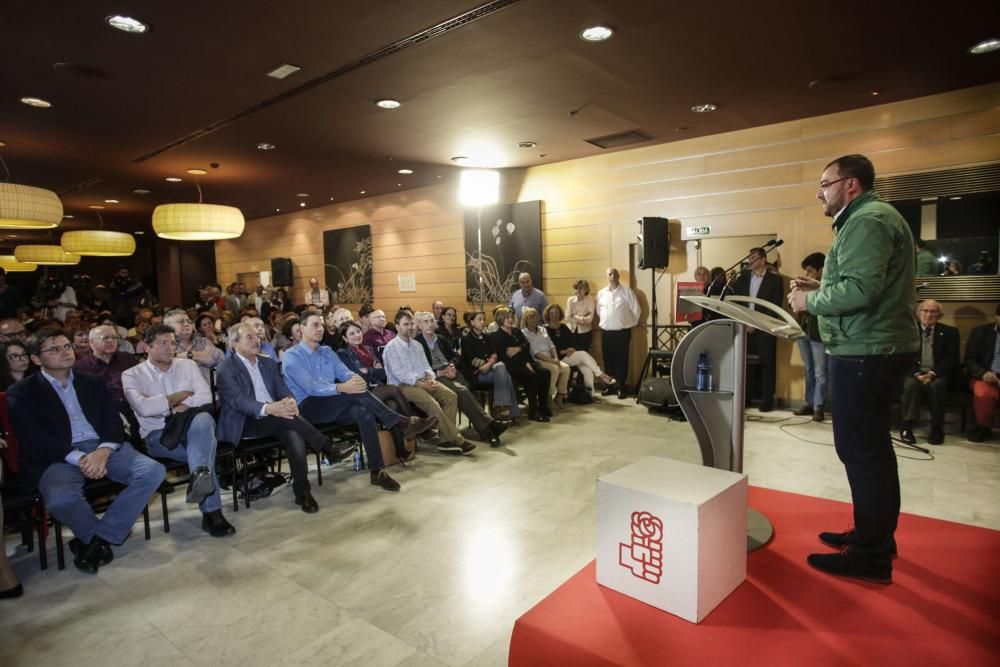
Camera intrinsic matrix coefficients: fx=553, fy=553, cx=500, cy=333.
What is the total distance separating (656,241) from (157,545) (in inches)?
218

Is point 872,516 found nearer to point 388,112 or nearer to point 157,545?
point 157,545

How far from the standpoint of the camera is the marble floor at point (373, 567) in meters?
2.16

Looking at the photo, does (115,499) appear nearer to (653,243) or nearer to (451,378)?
(451,378)

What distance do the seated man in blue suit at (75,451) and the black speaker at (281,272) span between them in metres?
8.73

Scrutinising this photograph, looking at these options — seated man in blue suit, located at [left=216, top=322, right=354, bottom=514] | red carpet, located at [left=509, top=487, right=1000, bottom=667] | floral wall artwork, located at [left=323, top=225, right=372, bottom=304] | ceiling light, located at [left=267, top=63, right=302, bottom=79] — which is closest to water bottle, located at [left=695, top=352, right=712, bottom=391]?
red carpet, located at [left=509, top=487, right=1000, bottom=667]

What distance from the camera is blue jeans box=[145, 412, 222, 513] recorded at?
124 inches

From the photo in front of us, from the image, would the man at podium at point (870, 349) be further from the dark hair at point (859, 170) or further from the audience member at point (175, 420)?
the audience member at point (175, 420)

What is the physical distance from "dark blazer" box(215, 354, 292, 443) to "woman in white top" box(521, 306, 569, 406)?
3257 millimetres

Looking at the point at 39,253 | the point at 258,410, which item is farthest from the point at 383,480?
the point at 39,253

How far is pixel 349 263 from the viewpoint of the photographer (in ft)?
34.7

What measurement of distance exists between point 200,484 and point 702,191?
5.87 metres

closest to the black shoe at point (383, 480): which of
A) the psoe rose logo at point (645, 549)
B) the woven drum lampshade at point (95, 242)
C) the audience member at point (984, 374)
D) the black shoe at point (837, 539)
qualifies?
the psoe rose logo at point (645, 549)

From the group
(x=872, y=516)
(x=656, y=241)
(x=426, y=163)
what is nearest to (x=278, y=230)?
(x=426, y=163)

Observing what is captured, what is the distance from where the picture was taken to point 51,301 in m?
8.64
